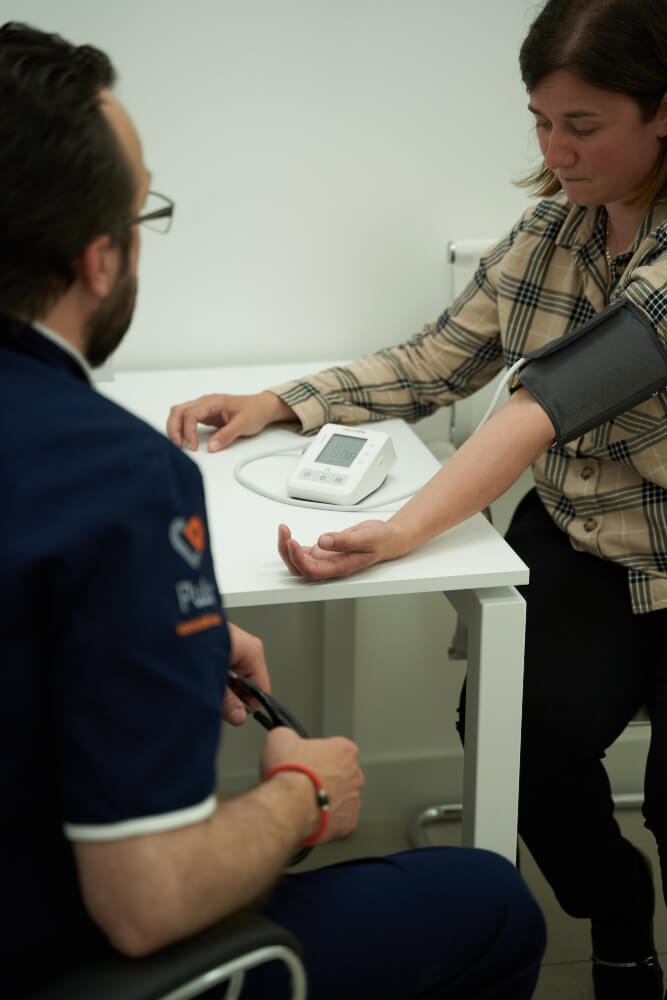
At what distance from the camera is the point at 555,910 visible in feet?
6.36

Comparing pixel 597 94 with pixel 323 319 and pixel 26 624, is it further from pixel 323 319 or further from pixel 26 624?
pixel 26 624

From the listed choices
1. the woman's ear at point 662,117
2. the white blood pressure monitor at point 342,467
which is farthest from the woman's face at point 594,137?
the white blood pressure monitor at point 342,467

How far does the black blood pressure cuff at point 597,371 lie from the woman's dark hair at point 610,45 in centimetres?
29

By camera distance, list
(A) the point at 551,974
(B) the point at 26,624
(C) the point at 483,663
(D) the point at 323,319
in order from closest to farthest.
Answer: (B) the point at 26,624 → (C) the point at 483,663 → (A) the point at 551,974 → (D) the point at 323,319

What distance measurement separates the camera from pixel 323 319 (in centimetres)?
208

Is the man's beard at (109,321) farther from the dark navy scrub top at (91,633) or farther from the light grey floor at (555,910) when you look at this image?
the light grey floor at (555,910)

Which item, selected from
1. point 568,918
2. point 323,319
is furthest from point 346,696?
point 323,319

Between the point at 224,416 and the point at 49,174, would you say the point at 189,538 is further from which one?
the point at 224,416

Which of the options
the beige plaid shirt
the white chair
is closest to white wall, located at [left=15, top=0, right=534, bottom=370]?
the beige plaid shirt

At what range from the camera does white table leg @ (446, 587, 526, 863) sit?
130 centimetres

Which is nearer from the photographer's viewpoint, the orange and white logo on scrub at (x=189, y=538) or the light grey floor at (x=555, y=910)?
the orange and white logo on scrub at (x=189, y=538)

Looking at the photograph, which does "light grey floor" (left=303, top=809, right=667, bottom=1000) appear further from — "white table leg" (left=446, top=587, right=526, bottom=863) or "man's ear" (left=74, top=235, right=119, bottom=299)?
"man's ear" (left=74, top=235, right=119, bottom=299)

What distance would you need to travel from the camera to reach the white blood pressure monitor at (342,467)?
1473 mm

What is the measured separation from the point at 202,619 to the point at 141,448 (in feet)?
0.43
